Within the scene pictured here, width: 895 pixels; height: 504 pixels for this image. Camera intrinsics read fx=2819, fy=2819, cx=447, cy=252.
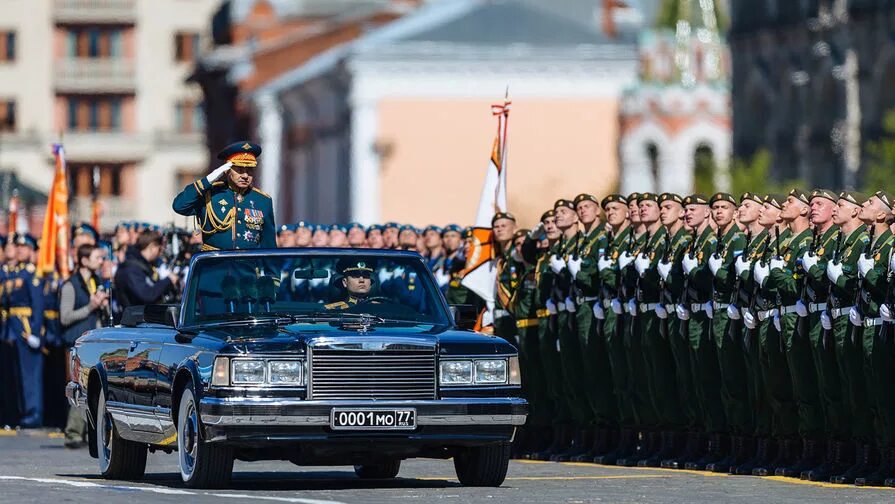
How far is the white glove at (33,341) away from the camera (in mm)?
29078

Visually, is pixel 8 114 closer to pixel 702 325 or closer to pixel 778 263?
pixel 702 325

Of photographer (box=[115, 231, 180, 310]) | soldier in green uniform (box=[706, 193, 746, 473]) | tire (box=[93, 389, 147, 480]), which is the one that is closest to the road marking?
tire (box=[93, 389, 147, 480])

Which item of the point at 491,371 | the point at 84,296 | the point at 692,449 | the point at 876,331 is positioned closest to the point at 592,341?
the point at 692,449

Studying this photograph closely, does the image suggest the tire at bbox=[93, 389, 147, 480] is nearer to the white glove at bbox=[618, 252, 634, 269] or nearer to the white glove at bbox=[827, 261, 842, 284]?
the white glove at bbox=[618, 252, 634, 269]

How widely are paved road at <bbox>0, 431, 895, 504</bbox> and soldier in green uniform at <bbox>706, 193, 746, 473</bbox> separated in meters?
0.60

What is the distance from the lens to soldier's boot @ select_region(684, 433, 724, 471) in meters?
20.0

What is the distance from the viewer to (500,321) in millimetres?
23500

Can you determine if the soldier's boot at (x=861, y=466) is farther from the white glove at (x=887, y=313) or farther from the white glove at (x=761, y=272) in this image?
the white glove at (x=761, y=272)

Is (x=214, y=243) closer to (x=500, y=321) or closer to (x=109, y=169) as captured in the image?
(x=500, y=321)

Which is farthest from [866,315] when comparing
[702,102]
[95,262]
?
[702,102]

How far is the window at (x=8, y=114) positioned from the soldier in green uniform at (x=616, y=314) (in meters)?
97.5

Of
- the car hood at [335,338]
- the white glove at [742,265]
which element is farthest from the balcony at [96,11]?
the car hood at [335,338]

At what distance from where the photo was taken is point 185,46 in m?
120

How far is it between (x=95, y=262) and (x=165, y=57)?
9446 centimetres
